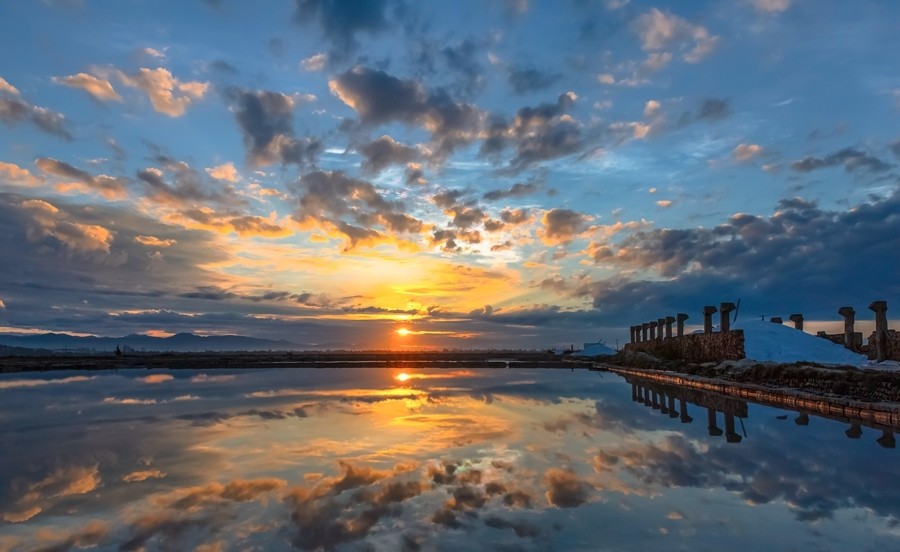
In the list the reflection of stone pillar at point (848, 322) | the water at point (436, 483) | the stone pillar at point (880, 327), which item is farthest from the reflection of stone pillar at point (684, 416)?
the reflection of stone pillar at point (848, 322)

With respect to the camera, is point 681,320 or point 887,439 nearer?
point 887,439

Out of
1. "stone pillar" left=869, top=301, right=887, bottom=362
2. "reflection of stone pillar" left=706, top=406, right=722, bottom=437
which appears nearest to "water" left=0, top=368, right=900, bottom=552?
"reflection of stone pillar" left=706, top=406, right=722, bottom=437

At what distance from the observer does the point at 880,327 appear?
104 ft

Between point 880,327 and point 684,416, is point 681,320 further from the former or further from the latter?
point 684,416

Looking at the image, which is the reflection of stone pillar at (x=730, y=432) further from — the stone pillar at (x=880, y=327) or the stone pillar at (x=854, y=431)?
the stone pillar at (x=880, y=327)

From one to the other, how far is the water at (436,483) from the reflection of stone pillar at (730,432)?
25 centimetres

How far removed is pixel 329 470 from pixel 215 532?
3.32 meters

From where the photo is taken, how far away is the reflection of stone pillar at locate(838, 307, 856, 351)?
38594mm

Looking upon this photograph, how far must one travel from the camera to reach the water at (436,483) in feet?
22.6

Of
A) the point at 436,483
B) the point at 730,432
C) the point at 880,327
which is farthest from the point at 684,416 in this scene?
the point at 880,327

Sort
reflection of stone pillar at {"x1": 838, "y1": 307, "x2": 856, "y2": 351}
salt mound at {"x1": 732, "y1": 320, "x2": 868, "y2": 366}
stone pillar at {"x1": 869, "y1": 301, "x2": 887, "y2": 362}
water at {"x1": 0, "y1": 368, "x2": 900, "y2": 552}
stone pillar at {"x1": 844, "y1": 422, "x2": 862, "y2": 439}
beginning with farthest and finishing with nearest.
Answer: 1. reflection of stone pillar at {"x1": 838, "y1": 307, "x2": 856, "y2": 351}
2. salt mound at {"x1": 732, "y1": 320, "x2": 868, "y2": 366}
3. stone pillar at {"x1": 869, "y1": 301, "x2": 887, "y2": 362}
4. stone pillar at {"x1": 844, "y1": 422, "x2": 862, "y2": 439}
5. water at {"x1": 0, "y1": 368, "x2": 900, "y2": 552}

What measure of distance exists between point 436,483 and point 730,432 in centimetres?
958

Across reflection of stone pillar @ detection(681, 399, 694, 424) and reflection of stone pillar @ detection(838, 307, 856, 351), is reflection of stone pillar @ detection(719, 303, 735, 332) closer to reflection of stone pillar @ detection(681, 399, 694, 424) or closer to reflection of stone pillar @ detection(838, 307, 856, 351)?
reflection of stone pillar @ detection(838, 307, 856, 351)

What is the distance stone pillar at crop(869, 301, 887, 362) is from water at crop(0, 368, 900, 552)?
1874 cm
